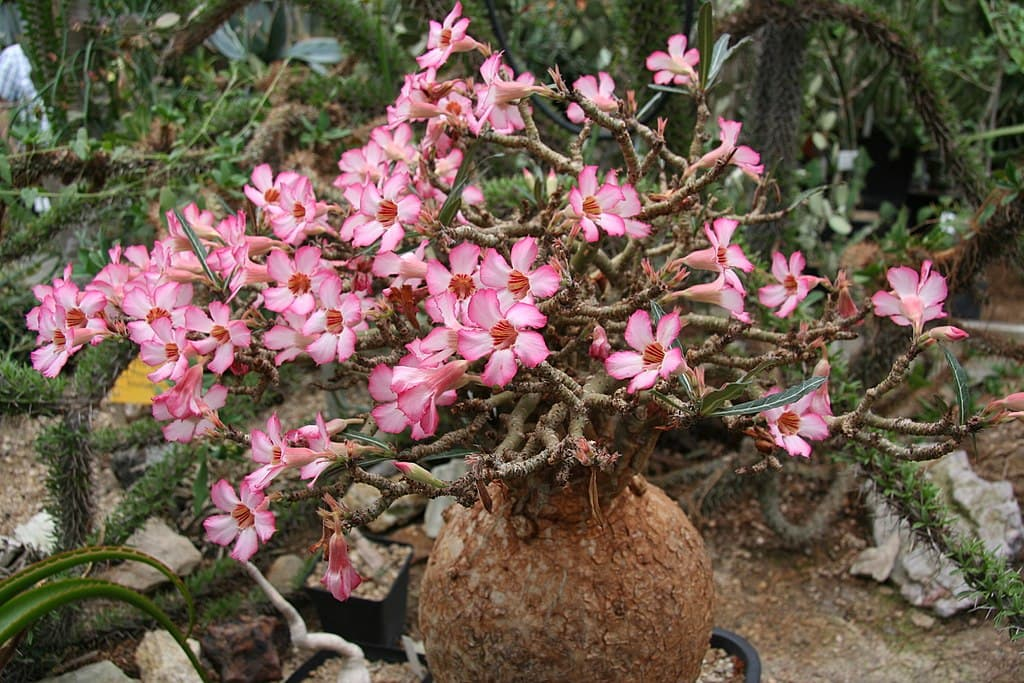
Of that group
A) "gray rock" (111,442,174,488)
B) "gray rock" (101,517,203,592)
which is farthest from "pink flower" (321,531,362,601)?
"gray rock" (111,442,174,488)

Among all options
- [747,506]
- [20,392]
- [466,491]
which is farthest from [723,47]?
[747,506]

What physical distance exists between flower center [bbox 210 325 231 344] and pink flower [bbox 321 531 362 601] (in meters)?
0.20

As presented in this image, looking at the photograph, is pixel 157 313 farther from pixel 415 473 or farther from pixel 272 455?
pixel 415 473

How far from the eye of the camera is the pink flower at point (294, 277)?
725mm

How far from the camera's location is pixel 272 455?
27.3 inches

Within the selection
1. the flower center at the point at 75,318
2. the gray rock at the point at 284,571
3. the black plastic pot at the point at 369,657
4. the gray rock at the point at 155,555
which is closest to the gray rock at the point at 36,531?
the gray rock at the point at 155,555

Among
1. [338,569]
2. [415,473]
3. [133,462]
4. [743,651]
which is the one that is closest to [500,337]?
[415,473]

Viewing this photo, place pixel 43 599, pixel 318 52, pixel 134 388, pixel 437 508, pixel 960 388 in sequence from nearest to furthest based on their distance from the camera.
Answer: pixel 960 388, pixel 43 599, pixel 134 388, pixel 437 508, pixel 318 52

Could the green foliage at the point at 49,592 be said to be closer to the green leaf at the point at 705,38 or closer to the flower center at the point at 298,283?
the flower center at the point at 298,283

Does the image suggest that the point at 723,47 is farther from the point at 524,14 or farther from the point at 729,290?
the point at 524,14

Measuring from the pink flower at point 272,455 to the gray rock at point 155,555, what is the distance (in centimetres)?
84

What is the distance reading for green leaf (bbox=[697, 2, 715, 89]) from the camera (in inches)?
34.1

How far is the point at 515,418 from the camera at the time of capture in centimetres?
76

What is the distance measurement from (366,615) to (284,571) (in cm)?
21
